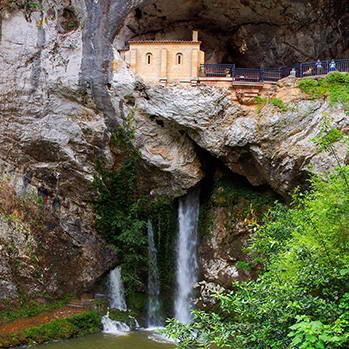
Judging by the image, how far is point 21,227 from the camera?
56.5 feet

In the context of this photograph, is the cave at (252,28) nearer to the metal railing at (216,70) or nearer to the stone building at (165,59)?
the stone building at (165,59)

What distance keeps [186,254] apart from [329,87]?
8.04m

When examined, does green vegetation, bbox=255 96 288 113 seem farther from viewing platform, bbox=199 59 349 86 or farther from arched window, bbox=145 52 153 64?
arched window, bbox=145 52 153 64

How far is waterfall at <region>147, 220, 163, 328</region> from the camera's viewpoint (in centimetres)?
1752

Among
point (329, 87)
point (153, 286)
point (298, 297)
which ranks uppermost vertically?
point (329, 87)

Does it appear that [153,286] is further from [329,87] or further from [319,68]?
[319,68]

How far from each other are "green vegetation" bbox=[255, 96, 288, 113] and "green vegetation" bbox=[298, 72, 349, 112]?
0.92m

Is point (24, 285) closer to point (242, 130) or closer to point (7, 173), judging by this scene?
point (7, 173)

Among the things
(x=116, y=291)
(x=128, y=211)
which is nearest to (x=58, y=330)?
(x=116, y=291)

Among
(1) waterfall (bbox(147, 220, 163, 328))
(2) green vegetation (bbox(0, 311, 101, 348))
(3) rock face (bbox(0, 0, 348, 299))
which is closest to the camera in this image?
(2) green vegetation (bbox(0, 311, 101, 348))

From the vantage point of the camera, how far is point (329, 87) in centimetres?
1634

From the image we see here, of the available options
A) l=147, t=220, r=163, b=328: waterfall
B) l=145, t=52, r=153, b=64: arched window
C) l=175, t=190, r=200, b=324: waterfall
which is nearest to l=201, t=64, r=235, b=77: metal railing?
l=145, t=52, r=153, b=64: arched window

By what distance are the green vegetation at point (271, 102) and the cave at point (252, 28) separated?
196 inches

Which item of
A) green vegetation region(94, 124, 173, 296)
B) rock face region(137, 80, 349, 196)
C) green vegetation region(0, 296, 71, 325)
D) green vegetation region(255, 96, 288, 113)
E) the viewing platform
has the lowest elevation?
green vegetation region(0, 296, 71, 325)
